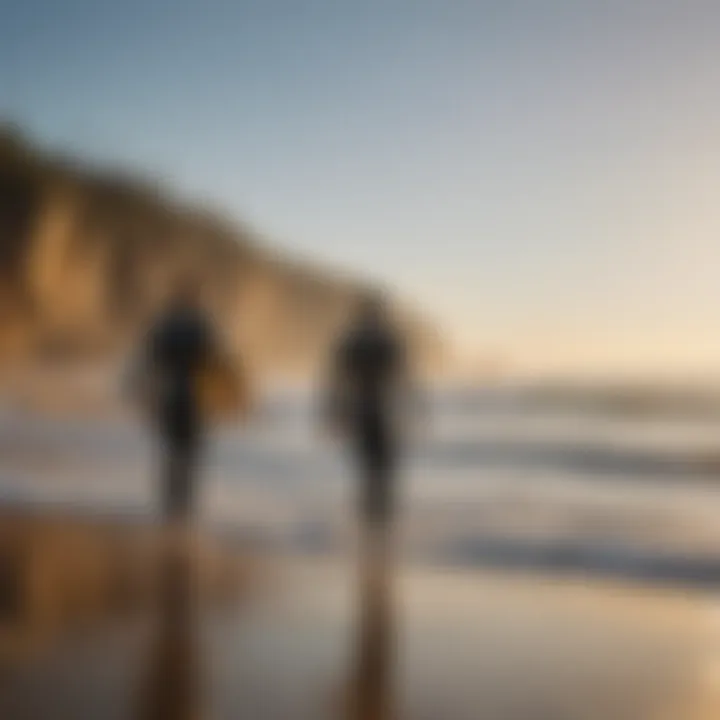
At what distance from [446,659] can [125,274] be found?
271 cm

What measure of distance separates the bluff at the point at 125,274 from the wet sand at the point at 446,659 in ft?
4.09

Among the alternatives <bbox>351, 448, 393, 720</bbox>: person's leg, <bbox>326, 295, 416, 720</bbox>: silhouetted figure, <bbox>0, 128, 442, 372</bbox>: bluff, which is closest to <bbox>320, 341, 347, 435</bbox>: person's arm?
<bbox>326, 295, 416, 720</bbox>: silhouetted figure

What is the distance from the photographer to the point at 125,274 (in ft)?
13.9

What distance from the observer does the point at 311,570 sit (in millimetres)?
2820

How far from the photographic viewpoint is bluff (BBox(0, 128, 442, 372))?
373 cm

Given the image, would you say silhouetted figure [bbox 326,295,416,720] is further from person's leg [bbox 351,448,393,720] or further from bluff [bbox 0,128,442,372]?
bluff [bbox 0,128,442,372]

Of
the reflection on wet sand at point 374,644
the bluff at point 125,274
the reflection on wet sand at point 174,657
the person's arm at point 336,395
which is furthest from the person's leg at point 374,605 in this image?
the bluff at point 125,274

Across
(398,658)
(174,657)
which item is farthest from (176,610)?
(398,658)

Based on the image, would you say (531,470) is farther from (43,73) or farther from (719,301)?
(43,73)

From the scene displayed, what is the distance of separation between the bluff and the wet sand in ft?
4.09

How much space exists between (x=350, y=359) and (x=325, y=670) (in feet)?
4.60

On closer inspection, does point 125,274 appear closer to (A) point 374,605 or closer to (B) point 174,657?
(A) point 374,605

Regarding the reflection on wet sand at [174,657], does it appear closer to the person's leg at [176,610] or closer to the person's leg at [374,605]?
the person's leg at [176,610]

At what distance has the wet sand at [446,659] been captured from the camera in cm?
174
